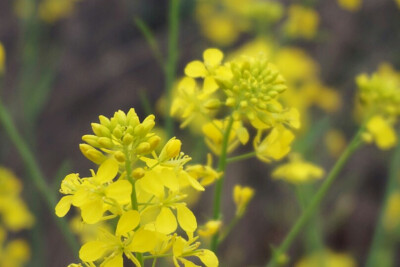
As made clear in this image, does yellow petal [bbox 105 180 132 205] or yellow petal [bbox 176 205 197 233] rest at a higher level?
yellow petal [bbox 105 180 132 205]

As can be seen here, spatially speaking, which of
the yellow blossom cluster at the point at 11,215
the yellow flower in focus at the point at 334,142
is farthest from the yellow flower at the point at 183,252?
the yellow flower in focus at the point at 334,142

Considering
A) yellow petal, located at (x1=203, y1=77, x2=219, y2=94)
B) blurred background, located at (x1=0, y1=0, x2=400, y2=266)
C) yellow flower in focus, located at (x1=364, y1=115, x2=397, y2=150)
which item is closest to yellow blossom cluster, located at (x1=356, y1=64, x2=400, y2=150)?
yellow flower in focus, located at (x1=364, y1=115, x2=397, y2=150)

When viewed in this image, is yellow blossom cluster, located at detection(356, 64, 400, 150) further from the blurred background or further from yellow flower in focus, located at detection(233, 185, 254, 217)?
the blurred background

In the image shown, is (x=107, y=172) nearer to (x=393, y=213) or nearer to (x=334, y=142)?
(x=393, y=213)

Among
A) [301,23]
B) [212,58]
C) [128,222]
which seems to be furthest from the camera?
[301,23]

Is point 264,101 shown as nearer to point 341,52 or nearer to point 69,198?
point 69,198

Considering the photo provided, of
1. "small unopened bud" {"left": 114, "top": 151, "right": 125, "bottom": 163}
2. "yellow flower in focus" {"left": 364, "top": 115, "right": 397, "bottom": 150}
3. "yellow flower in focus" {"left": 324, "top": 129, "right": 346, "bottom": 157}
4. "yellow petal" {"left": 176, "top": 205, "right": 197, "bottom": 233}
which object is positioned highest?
"small unopened bud" {"left": 114, "top": 151, "right": 125, "bottom": 163}

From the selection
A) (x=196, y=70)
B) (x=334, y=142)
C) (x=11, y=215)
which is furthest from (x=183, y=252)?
(x=334, y=142)
